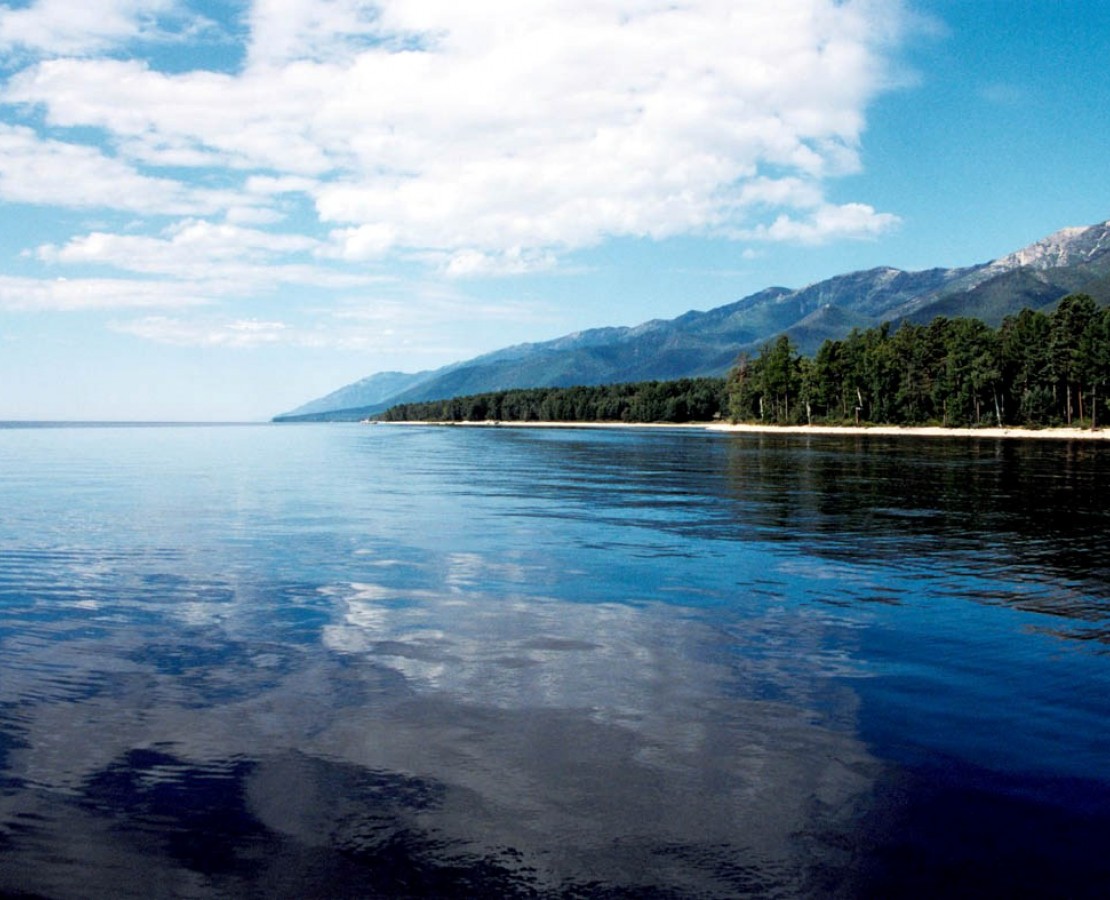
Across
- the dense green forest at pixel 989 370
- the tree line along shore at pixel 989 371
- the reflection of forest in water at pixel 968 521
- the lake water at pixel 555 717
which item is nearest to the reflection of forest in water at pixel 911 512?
the reflection of forest in water at pixel 968 521

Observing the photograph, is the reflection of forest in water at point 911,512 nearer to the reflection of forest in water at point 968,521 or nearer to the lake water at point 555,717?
the reflection of forest in water at point 968,521

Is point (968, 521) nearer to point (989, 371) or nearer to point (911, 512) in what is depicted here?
point (911, 512)

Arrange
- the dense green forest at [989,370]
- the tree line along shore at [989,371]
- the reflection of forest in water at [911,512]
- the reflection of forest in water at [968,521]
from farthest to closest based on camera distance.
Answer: the tree line along shore at [989,371]
the dense green forest at [989,370]
the reflection of forest in water at [911,512]
the reflection of forest in water at [968,521]

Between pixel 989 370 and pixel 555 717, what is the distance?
16899 cm

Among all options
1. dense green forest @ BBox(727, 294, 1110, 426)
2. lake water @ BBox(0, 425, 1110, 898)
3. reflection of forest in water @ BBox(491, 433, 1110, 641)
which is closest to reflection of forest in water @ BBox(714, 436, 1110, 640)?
reflection of forest in water @ BBox(491, 433, 1110, 641)

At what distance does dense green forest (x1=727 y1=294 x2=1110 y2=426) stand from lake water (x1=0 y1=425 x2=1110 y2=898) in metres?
138

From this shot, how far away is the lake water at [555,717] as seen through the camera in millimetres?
8656

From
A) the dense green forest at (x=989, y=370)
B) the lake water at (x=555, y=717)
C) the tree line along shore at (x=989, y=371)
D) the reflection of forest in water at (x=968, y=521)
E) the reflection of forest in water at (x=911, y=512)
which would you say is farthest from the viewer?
the tree line along shore at (x=989, y=371)

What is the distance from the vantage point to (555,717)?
12750 millimetres

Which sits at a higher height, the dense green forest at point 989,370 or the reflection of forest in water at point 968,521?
the dense green forest at point 989,370

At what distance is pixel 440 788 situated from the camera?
10.2 meters

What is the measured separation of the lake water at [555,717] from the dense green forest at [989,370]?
137892 millimetres

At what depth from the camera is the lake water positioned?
8656mm

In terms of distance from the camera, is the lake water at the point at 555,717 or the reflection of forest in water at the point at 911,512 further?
the reflection of forest in water at the point at 911,512
